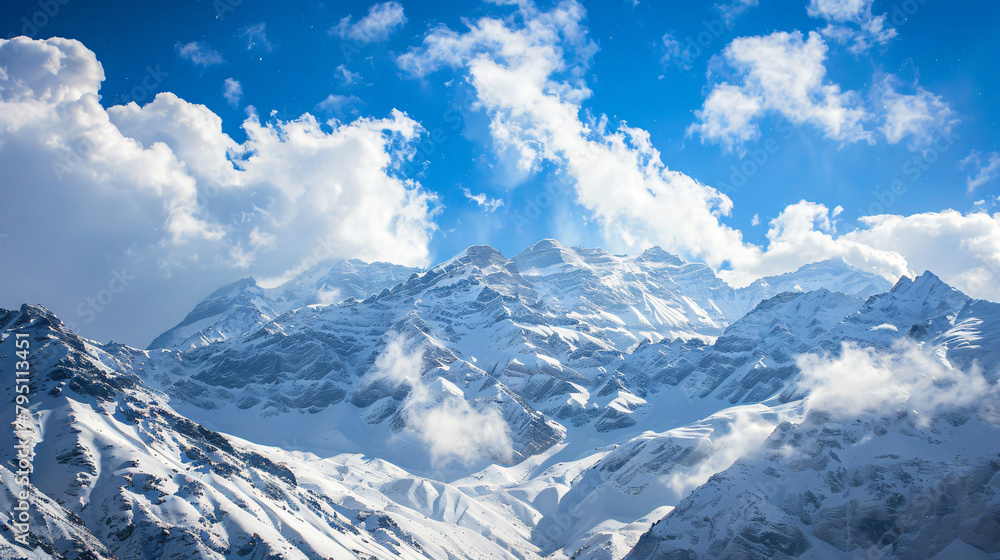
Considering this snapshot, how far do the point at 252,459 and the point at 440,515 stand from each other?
64769 mm

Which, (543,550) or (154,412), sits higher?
(154,412)

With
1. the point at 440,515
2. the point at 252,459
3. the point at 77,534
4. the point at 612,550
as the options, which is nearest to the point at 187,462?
the point at 252,459

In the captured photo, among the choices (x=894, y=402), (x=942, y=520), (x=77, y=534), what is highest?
(x=894, y=402)

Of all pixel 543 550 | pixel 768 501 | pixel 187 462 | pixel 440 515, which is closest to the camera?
pixel 768 501

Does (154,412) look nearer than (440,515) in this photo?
Yes

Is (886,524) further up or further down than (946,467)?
further down

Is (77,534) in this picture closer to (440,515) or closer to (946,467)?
(440,515)

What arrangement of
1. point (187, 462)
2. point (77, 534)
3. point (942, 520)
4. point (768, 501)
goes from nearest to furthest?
1. point (77, 534)
2. point (942, 520)
3. point (768, 501)
4. point (187, 462)

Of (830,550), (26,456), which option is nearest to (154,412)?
(26,456)

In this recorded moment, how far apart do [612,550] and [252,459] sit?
91.9 m

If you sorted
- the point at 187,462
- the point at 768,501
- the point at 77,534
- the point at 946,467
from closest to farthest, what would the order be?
the point at 77,534
the point at 946,467
the point at 768,501
the point at 187,462

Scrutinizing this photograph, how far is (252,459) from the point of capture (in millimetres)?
145625

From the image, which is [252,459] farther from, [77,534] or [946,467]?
[946,467]

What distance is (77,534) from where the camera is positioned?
289ft
